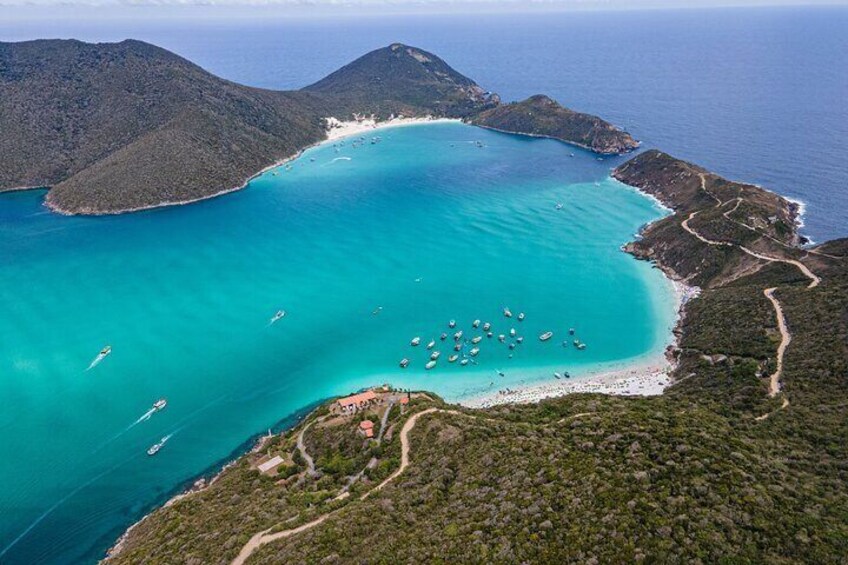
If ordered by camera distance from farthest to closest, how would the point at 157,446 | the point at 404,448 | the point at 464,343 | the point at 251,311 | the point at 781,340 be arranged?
the point at 251,311 < the point at 464,343 < the point at 781,340 < the point at 157,446 < the point at 404,448

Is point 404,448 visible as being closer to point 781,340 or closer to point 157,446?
point 157,446

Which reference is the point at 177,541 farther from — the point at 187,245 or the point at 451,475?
the point at 187,245

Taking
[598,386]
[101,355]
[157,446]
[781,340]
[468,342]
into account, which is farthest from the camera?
[468,342]

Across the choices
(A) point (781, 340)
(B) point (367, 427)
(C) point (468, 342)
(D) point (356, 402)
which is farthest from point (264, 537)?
(A) point (781, 340)

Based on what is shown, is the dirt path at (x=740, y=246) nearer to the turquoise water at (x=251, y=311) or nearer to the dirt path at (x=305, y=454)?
the turquoise water at (x=251, y=311)

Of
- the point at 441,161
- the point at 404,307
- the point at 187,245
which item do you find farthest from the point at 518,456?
the point at 441,161

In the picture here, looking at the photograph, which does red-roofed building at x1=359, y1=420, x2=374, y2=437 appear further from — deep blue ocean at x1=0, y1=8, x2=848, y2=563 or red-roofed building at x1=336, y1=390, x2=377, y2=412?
deep blue ocean at x1=0, y1=8, x2=848, y2=563

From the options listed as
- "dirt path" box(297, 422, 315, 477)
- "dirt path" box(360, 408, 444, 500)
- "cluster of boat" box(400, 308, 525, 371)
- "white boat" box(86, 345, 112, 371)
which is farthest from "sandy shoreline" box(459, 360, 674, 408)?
"white boat" box(86, 345, 112, 371)
